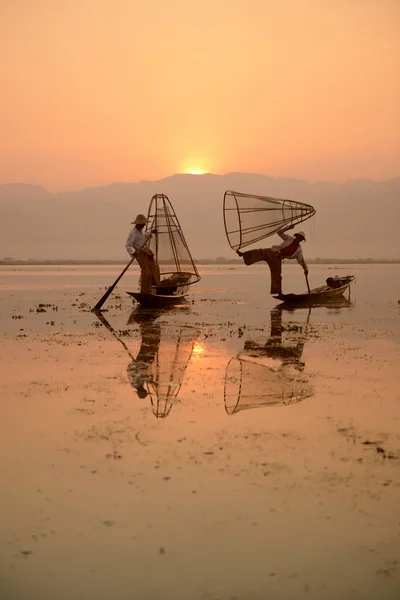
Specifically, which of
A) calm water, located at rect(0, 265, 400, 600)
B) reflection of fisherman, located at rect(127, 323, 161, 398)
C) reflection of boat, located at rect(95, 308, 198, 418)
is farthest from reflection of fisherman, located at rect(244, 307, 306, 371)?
reflection of fisherman, located at rect(127, 323, 161, 398)

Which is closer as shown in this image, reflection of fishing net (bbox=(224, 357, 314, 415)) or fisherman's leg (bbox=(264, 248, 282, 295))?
reflection of fishing net (bbox=(224, 357, 314, 415))

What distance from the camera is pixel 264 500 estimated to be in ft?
19.0

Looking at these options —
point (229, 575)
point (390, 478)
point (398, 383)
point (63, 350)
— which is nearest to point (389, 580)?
point (229, 575)

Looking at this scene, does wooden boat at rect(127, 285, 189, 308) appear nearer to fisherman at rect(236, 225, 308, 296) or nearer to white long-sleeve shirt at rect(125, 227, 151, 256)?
white long-sleeve shirt at rect(125, 227, 151, 256)

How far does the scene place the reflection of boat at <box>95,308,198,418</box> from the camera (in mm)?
9703

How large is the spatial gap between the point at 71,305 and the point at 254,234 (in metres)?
7.85

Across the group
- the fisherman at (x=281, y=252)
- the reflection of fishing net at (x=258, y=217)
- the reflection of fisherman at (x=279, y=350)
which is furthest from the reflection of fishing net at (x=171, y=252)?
the reflection of fisherman at (x=279, y=350)

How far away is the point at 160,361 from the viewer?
1270 centimetres

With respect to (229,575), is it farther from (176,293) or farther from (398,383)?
(176,293)

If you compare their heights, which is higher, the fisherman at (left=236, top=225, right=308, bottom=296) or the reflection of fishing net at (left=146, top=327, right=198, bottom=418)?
the fisherman at (left=236, top=225, right=308, bottom=296)

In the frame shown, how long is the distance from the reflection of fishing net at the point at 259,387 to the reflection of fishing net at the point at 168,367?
793mm

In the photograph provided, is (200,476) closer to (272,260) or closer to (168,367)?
(168,367)

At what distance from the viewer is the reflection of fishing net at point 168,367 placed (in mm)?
9312

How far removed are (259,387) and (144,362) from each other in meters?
3.03
